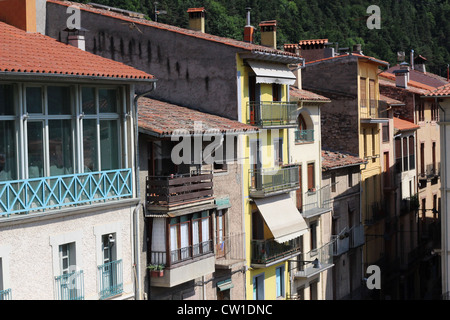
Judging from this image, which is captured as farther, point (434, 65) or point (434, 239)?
point (434, 65)

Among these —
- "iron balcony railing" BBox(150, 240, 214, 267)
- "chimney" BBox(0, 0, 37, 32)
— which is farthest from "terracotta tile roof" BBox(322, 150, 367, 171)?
"chimney" BBox(0, 0, 37, 32)

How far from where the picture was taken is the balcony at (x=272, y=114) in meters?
31.5

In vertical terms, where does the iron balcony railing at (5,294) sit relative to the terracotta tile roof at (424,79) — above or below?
below

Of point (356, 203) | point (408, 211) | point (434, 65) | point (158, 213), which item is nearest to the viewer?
point (158, 213)

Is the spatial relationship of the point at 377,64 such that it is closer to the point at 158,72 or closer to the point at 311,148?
the point at 311,148

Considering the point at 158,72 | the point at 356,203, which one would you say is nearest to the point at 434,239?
the point at 356,203

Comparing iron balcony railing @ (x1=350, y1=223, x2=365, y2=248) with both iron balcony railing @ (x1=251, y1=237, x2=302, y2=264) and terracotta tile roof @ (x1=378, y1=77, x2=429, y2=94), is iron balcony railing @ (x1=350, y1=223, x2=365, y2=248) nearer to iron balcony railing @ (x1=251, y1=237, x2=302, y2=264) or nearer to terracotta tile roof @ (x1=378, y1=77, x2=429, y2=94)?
iron balcony railing @ (x1=251, y1=237, x2=302, y2=264)

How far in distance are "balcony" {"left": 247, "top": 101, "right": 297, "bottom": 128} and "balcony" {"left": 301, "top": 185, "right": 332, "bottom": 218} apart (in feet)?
12.5

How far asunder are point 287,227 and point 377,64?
1651 centimetres

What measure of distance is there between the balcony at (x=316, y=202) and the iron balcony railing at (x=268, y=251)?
2.87 metres

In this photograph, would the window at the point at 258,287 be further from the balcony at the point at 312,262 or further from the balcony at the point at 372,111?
the balcony at the point at 372,111

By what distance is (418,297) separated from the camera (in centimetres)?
5347

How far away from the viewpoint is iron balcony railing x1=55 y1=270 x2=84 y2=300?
20.2m

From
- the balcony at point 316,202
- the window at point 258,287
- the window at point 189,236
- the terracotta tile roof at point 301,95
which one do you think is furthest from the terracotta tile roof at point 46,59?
the balcony at point 316,202
